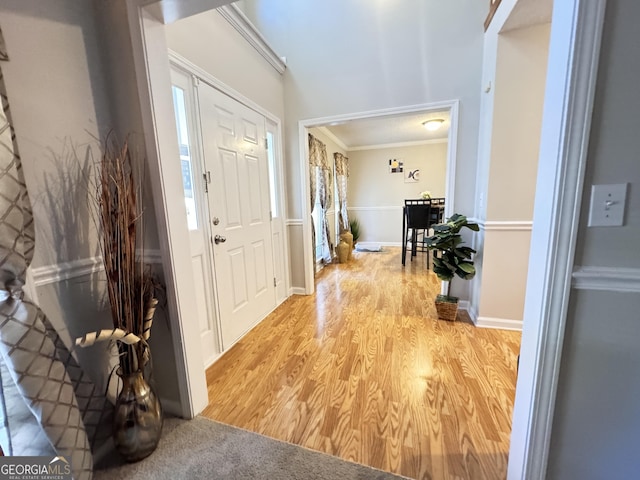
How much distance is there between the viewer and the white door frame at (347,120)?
7.98 feet

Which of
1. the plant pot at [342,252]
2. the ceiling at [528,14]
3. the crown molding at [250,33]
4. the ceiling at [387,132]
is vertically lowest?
the plant pot at [342,252]

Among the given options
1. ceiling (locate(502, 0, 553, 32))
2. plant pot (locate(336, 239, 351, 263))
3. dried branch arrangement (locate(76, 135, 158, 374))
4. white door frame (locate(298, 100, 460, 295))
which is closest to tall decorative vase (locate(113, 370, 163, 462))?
dried branch arrangement (locate(76, 135, 158, 374))

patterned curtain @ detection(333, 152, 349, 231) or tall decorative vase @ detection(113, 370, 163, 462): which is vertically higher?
patterned curtain @ detection(333, 152, 349, 231)

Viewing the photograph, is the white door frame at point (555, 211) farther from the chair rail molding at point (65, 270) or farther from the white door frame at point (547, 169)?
the chair rail molding at point (65, 270)

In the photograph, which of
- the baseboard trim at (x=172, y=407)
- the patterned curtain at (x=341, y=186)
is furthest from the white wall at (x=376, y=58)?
the patterned curtain at (x=341, y=186)

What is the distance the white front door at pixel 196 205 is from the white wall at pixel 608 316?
5.64 ft

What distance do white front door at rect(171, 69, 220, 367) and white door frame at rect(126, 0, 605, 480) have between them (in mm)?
478

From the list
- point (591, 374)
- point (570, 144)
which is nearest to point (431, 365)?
point (591, 374)

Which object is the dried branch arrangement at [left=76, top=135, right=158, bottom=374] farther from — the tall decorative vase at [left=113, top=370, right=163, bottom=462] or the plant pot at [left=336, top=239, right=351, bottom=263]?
the plant pot at [left=336, top=239, right=351, bottom=263]

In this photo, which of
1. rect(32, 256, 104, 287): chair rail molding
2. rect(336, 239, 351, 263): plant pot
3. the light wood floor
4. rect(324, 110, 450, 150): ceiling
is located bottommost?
the light wood floor

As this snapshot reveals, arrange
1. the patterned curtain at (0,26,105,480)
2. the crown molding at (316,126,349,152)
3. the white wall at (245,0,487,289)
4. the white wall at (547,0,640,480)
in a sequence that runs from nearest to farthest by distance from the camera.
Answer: the white wall at (547,0,640,480) → the patterned curtain at (0,26,105,480) → the white wall at (245,0,487,289) → the crown molding at (316,126,349,152)

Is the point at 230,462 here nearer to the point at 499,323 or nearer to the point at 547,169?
the point at 547,169

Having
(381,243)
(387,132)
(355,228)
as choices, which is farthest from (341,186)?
(381,243)

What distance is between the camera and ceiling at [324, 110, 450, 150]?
4259 mm
